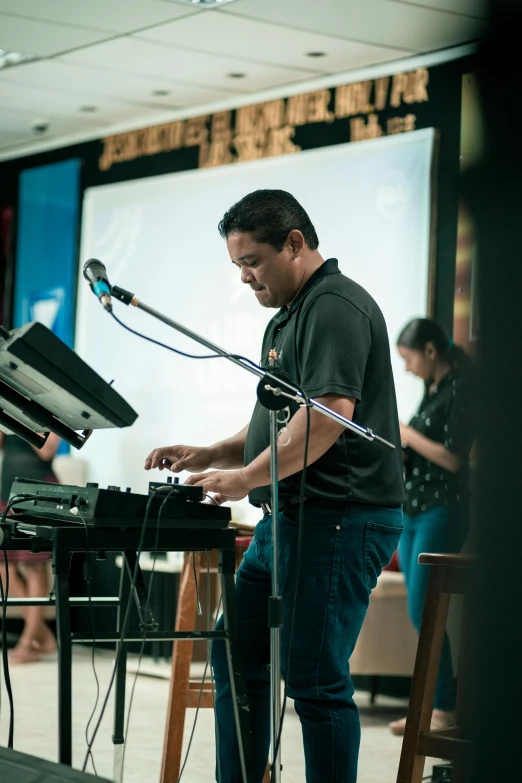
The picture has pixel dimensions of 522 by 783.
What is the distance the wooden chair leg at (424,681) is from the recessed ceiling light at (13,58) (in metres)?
3.90

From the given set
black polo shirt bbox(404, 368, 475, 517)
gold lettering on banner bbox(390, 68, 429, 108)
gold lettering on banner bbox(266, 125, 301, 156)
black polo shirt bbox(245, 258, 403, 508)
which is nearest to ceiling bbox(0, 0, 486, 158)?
gold lettering on banner bbox(390, 68, 429, 108)

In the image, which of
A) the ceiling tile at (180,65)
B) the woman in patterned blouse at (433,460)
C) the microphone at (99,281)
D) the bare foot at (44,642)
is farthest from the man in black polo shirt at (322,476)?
the bare foot at (44,642)

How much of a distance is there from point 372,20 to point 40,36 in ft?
5.19

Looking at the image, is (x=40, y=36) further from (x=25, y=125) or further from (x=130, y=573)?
(x=130, y=573)

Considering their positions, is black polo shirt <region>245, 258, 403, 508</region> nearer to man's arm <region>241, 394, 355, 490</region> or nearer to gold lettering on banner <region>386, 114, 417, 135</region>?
man's arm <region>241, 394, 355, 490</region>

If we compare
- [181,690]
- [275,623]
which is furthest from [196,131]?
[275,623]

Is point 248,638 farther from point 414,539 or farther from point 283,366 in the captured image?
point 414,539

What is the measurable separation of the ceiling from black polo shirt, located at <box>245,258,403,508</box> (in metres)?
2.43

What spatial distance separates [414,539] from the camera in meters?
4.30

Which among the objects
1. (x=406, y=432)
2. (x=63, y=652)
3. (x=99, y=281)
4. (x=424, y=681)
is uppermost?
(x=99, y=281)

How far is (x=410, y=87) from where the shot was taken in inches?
205

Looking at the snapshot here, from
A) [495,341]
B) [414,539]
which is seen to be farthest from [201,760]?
[495,341]

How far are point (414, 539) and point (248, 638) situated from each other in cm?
201

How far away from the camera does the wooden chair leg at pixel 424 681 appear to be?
2527 mm
